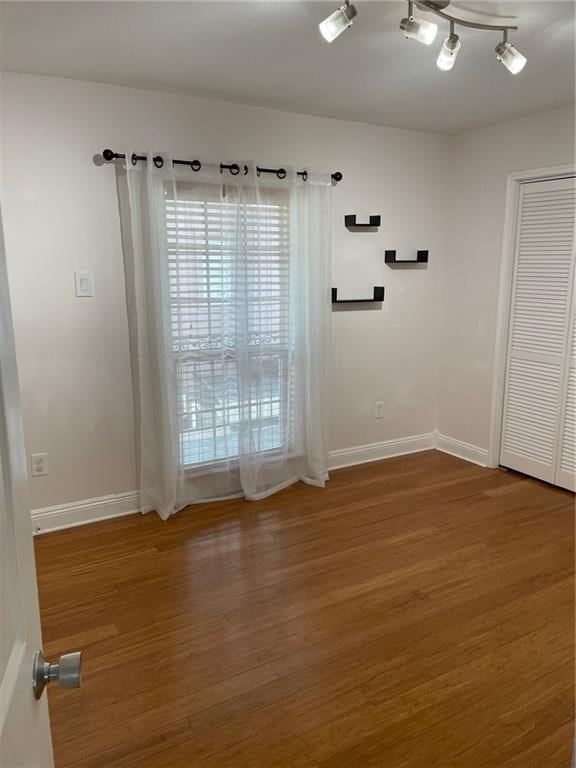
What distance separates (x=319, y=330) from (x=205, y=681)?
2230mm

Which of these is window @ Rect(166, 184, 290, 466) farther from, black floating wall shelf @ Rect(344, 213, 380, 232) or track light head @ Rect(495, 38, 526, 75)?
track light head @ Rect(495, 38, 526, 75)

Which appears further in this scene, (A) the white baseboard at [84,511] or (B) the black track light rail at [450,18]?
(A) the white baseboard at [84,511]

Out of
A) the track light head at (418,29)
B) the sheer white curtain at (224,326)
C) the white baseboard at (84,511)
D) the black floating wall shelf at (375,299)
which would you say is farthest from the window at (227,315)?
the track light head at (418,29)

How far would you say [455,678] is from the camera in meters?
2.01

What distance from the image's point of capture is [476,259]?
4.04 metres

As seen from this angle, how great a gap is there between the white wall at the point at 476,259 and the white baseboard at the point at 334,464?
110 millimetres

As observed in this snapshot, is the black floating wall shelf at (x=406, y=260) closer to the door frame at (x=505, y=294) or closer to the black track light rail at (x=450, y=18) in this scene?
the door frame at (x=505, y=294)

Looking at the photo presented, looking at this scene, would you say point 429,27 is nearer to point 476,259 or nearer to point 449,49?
point 449,49

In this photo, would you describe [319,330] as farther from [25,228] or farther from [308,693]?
[308,693]

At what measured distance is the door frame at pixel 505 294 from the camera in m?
3.60

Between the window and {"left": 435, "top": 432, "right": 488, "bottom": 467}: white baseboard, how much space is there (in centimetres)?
160

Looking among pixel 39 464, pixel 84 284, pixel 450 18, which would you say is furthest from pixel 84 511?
pixel 450 18

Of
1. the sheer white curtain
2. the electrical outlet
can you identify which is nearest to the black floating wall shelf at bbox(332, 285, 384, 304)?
the sheer white curtain

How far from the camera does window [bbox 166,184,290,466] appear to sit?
124 inches
